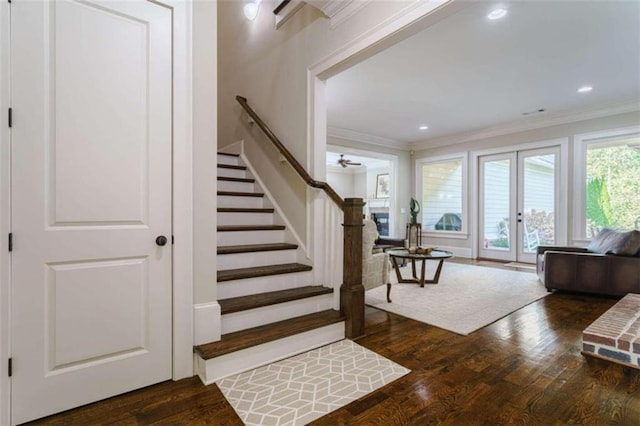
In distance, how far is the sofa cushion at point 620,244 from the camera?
350 cm

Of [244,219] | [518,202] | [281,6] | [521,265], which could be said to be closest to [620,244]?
[521,265]

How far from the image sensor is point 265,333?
214 cm

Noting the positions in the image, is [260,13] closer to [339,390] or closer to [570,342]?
[339,390]

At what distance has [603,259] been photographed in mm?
3625

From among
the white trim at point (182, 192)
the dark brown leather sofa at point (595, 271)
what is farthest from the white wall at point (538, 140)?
the white trim at point (182, 192)

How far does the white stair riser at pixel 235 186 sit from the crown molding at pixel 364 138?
2.99m

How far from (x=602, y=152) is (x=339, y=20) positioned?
5.12 meters

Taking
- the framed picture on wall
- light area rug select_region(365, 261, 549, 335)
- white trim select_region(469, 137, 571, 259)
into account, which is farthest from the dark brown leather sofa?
the framed picture on wall

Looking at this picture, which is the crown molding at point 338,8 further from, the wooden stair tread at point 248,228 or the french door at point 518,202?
the french door at point 518,202

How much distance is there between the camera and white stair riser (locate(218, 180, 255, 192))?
11.9ft

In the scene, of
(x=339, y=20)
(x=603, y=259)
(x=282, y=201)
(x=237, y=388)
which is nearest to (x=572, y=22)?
(x=339, y=20)

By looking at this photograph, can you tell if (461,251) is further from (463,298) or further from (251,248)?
(251,248)

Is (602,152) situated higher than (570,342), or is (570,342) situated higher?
(602,152)

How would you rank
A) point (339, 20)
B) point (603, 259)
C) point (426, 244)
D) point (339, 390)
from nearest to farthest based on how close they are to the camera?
point (339, 390) → point (339, 20) → point (603, 259) → point (426, 244)
